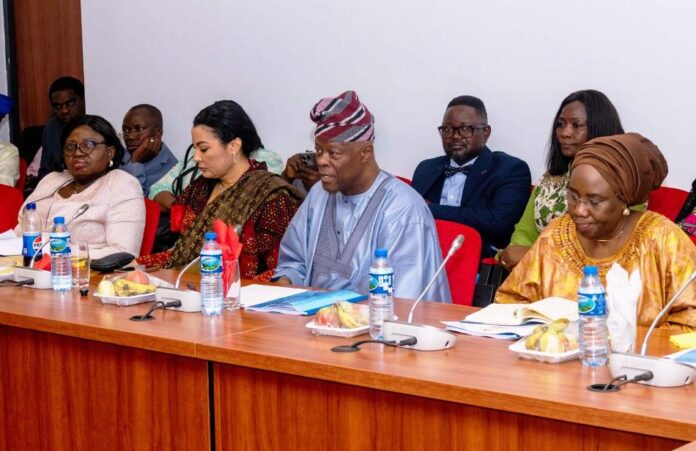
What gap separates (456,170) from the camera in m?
5.14

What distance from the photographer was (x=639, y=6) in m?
4.65

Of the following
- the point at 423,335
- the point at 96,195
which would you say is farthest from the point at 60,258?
the point at 423,335

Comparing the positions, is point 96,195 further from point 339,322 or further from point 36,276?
point 339,322

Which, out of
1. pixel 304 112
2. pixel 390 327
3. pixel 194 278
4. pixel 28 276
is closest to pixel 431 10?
pixel 304 112

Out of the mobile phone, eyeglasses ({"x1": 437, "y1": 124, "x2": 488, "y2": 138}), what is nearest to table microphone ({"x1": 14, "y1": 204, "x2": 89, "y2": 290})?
the mobile phone

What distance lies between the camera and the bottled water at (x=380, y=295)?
2748 millimetres

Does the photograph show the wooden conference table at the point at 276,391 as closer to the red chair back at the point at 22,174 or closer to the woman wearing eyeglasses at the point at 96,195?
the woman wearing eyeglasses at the point at 96,195

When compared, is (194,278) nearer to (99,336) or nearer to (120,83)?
(99,336)

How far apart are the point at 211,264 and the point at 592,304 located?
46.2 inches

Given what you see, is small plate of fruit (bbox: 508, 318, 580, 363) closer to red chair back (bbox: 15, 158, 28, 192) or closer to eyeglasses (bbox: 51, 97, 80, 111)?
red chair back (bbox: 15, 158, 28, 192)

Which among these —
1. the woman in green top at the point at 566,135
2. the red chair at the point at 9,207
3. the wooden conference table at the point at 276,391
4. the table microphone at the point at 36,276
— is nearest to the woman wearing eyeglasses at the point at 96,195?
the red chair at the point at 9,207

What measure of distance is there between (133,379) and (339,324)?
620 mm

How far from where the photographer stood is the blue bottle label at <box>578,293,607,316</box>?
2.38 metres

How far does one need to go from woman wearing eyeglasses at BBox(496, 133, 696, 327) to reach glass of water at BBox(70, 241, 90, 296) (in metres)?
1.61
